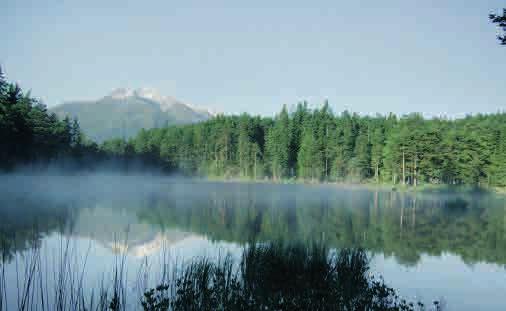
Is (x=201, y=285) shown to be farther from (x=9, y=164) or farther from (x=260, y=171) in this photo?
(x=260, y=171)

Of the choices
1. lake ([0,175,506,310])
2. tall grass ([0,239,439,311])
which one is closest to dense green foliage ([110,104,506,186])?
lake ([0,175,506,310])

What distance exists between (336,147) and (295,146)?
1451 cm

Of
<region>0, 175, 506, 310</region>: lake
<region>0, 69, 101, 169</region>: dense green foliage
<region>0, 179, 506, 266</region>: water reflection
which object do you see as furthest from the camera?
<region>0, 69, 101, 169</region>: dense green foliage

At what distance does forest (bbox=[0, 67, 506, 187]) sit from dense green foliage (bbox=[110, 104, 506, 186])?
215 millimetres

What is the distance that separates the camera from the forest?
209 feet

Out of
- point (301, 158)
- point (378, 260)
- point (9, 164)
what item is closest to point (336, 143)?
point (301, 158)

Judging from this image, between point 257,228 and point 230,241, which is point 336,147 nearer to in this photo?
point 257,228

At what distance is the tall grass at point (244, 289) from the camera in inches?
270

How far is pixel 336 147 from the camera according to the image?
86.4 metres

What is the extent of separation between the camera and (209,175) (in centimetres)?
10094

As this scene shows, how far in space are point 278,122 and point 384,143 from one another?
28.6 meters

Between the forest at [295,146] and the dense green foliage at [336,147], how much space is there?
0.22 m

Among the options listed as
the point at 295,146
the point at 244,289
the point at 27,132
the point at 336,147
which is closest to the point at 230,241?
the point at 244,289

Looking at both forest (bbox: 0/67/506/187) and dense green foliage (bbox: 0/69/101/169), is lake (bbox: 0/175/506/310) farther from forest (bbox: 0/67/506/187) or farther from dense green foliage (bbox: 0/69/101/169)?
forest (bbox: 0/67/506/187)
